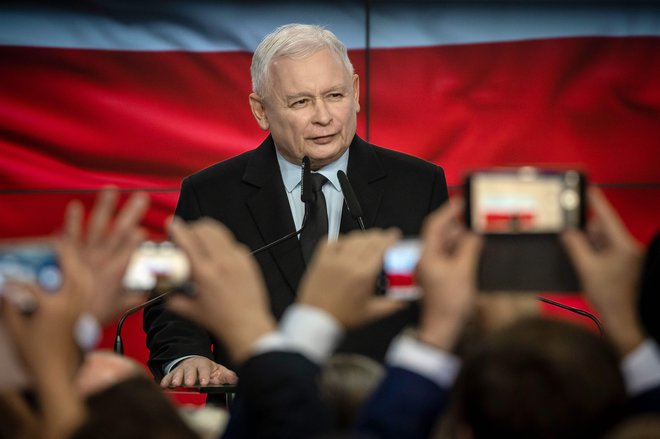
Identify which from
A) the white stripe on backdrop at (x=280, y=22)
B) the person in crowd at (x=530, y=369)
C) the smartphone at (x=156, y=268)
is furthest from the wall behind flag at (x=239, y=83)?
the person in crowd at (x=530, y=369)

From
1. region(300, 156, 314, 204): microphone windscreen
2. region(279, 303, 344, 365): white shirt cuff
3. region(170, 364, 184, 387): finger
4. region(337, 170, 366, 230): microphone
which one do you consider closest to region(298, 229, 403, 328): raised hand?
region(279, 303, 344, 365): white shirt cuff

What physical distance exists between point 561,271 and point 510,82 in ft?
9.95

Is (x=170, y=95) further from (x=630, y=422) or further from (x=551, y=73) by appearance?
(x=630, y=422)

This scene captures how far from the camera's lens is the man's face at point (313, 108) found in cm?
264

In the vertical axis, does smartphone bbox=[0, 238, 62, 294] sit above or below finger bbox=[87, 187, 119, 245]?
below

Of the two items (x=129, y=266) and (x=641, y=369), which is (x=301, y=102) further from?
(x=641, y=369)

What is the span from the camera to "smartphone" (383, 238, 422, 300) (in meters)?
1.31

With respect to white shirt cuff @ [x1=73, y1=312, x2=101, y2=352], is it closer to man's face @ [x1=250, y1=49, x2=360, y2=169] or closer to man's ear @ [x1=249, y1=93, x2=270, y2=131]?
man's face @ [x1=250, y1=49, x2=360, y2=169]

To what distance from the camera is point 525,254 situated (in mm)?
1320

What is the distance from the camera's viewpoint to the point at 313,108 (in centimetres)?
266

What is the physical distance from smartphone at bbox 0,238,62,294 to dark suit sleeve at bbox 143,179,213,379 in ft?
4.37

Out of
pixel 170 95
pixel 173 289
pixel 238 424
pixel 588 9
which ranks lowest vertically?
pixel 238 424

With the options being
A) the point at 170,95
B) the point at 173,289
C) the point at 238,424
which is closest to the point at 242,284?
the point at 173,289

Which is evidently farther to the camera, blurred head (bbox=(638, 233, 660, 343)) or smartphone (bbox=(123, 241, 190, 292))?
smartphone (bbox=(123, 241, 190, 292))
